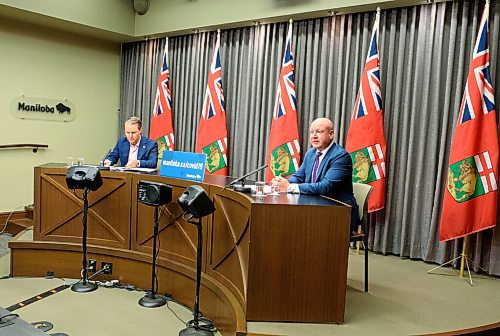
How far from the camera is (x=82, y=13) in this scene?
18.8 ft

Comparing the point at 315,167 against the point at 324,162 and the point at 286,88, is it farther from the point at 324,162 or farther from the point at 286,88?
the point at 286,88

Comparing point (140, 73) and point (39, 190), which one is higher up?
point (140, 73)

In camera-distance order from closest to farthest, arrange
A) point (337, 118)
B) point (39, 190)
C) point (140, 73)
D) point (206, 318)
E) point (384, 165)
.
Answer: point (206, 318) < point (39, 190) < point (384, 165) < point (337, 118) < point (140, 73)

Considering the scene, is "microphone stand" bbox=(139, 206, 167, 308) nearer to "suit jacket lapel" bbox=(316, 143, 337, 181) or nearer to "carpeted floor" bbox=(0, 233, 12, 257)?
"suit jacket lapel" bbox=(316, 143, 337, 181)

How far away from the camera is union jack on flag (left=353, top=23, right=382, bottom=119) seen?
169 inches

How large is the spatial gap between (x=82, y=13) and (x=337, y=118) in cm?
339

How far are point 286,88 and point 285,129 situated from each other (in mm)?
428

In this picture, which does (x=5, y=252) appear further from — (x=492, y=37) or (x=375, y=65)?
(x=492, y=37)

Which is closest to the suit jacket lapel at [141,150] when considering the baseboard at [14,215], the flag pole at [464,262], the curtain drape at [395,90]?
the curtain drape at [395,90]

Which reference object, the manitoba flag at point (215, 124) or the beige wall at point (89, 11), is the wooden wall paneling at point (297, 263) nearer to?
the manitoba flag at point (215, 124)

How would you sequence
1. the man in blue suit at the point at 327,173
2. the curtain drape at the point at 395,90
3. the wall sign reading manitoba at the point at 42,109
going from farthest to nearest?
1. the wall sign reading manitoba at the point at 42,109
2. the curtain drape at the point at 395,90
3. the man in blue suit at the point at 327,173

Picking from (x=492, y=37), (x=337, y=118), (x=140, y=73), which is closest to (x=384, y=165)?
(x=337, y=118)

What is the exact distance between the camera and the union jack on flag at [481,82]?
12.1 ft

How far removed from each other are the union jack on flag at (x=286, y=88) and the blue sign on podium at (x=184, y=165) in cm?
161
